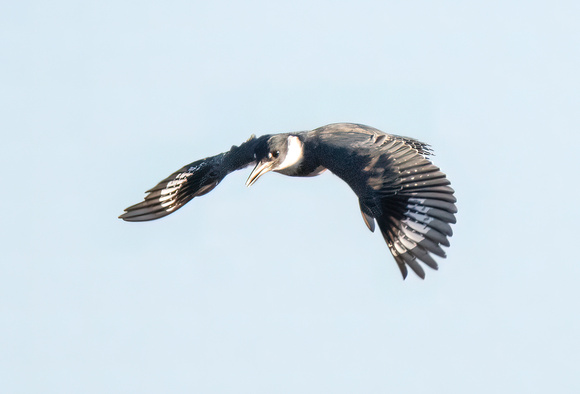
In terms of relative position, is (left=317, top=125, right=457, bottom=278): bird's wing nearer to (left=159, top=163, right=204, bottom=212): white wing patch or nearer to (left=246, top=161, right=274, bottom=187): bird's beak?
(left=246, top=161, right=274, bottom=187): bird's beak

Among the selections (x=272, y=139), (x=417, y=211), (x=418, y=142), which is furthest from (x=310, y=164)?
(x=417, y=211)

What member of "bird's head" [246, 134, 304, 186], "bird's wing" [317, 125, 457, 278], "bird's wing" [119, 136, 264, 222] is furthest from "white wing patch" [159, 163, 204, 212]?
"bird's wing" [317, 125, 457, 278]

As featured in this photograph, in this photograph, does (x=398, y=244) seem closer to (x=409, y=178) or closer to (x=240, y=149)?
(x=409, y=178)

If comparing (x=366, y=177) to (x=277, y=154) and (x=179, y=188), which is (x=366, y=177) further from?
(x=179, y=188)

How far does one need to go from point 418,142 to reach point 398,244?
11.8ft

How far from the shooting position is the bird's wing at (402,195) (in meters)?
11.8

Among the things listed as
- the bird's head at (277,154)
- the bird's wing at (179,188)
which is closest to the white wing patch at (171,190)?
the bird's wing at (179,188)

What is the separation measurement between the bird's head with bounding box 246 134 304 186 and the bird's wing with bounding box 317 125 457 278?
108 cm

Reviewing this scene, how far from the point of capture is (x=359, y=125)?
1484 cm

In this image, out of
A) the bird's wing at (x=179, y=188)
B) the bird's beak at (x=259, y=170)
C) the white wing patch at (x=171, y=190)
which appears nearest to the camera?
the bird's beak at (x=259, y=170)

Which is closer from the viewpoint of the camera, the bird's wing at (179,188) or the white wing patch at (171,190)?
the bird's wing at (179,188)

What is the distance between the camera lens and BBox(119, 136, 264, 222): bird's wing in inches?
619

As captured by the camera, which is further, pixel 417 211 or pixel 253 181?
pixel 253 181

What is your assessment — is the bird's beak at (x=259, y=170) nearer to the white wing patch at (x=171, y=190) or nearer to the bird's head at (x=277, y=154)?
the bird's head at (x=277, y=154)
